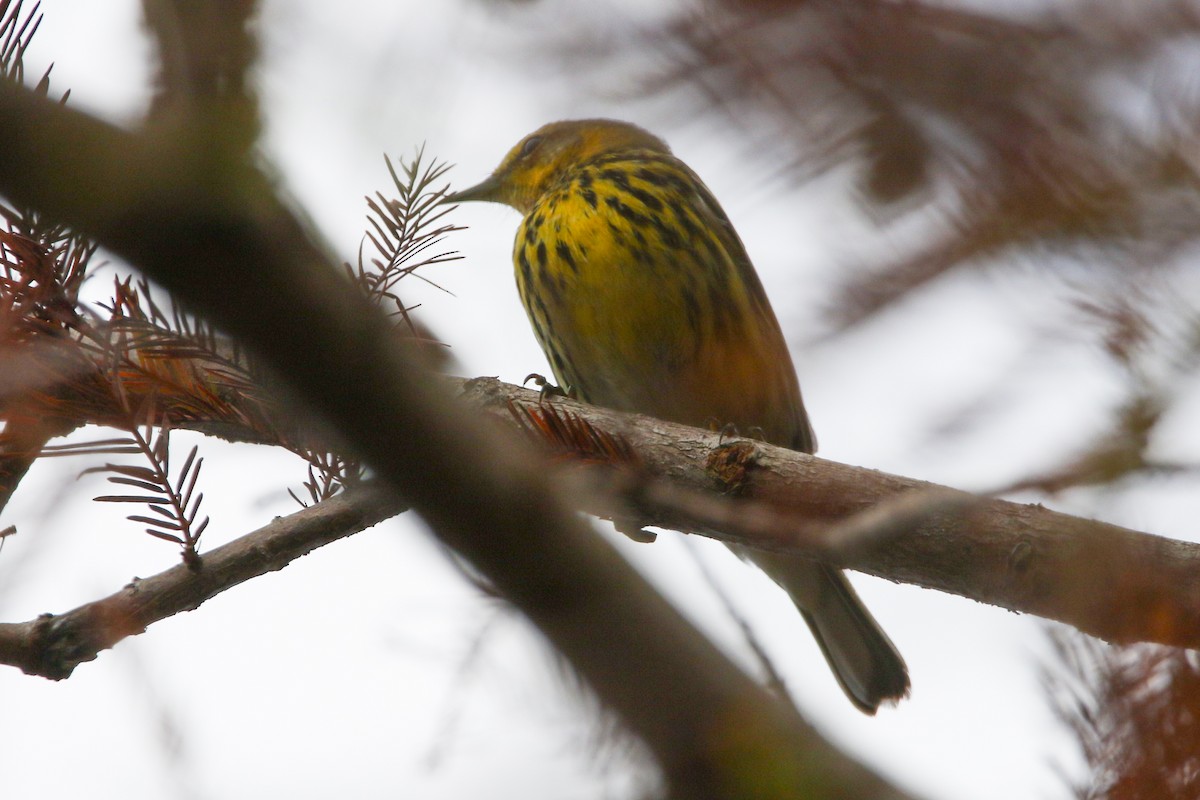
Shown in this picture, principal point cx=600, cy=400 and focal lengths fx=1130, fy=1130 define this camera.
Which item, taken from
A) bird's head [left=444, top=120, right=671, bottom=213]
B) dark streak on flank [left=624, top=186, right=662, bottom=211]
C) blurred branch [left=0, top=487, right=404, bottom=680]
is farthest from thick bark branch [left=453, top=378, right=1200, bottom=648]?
bird's head [left=444, top=120, right=671, bottom=213]

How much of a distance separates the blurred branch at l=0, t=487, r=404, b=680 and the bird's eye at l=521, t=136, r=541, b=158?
2.95m

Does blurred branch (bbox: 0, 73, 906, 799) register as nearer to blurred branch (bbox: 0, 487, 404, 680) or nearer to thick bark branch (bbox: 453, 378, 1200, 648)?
thick bark branch (bbox: 453, 378, 1200, 648)

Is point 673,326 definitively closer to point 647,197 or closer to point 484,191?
point 647,197

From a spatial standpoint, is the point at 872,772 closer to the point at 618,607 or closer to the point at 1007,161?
the point at 618,607

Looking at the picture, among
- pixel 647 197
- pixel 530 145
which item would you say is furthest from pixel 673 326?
pixel 530 145

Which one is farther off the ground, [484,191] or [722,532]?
[484,191]

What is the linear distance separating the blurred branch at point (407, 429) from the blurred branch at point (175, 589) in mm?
905

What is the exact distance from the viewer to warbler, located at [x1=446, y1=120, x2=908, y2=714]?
4.35 meters

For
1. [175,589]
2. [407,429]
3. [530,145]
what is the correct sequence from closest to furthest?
[407,429], [175,589], [530,145]

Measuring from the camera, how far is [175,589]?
2.69 meters

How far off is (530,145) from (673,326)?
5.55 ft

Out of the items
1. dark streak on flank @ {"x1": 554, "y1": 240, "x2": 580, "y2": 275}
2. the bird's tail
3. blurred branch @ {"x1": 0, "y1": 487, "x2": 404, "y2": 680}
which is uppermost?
dark streak on flank @ {"x1": 554, "y1": 240, "x2": 580, "y2": 275}

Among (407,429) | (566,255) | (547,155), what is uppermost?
(547,155)

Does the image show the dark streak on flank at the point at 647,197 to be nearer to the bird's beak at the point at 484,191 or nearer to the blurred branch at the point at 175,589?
the bird's beak at the point at 484,191
